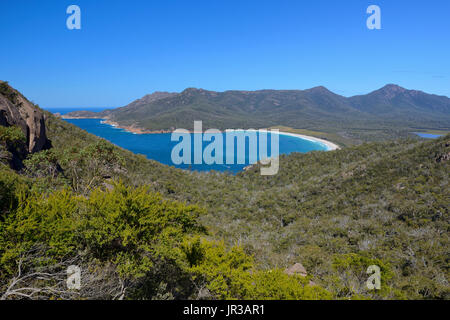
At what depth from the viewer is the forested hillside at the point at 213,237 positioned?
28.5 ft

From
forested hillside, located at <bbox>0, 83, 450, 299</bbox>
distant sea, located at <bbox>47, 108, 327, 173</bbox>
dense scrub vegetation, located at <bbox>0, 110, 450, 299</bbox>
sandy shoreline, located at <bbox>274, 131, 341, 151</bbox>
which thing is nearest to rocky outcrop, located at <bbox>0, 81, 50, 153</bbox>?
forested hillside, located at <bbox>0, 83, 450, 299</bbox>

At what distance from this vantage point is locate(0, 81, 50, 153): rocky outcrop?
792 inches

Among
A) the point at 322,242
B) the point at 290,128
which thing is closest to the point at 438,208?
the point at 322,242

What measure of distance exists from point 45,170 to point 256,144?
406 ft

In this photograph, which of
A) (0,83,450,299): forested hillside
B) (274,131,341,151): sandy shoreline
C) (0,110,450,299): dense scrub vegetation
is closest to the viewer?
(0,83,450,299): forested hillside

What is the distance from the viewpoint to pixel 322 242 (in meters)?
18.8

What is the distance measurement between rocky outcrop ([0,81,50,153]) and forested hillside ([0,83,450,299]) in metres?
3.31

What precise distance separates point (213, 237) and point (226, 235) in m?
4.19

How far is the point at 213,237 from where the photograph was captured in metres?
17.1

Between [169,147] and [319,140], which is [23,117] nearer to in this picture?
[169,147]

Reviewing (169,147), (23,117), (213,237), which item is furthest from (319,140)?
(23,117)

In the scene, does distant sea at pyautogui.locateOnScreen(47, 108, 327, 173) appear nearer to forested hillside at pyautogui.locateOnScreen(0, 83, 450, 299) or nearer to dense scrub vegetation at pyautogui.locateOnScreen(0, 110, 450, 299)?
dense scrub vegetation at pyautogui.locateOnScreen(0, 110, 450, 299)

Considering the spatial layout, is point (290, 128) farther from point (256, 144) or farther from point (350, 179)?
point (350, 179)

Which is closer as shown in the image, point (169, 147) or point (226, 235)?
point (226, 235)
